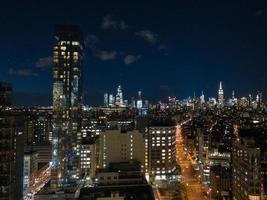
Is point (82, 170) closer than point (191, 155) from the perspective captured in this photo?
Yes

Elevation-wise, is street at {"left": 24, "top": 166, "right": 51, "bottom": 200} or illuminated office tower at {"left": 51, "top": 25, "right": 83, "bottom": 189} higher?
illuminated office tower at {"left": 51, "top": 25, "right": 83, "bottom": 189}

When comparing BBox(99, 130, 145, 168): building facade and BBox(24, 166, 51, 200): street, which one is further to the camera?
BBox(99, 130, 145, 168): building facade

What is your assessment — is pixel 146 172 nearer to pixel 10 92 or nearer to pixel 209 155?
pixel 209 155

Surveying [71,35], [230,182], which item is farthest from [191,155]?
[71,35]

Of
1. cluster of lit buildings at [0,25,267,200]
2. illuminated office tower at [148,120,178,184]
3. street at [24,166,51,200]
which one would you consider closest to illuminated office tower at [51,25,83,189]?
cluster of lit buildings at [0,25,267,200]

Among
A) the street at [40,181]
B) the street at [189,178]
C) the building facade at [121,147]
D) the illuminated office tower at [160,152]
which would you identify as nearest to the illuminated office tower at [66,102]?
the street at [40,181]

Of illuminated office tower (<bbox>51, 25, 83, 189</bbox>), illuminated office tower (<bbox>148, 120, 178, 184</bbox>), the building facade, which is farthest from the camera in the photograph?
the building facade

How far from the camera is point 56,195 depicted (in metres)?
20.4

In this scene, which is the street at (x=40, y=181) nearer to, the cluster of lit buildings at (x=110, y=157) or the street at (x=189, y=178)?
the cluster of lit buildings at (x=110, y=157)

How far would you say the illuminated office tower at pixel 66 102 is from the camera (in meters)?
27.5

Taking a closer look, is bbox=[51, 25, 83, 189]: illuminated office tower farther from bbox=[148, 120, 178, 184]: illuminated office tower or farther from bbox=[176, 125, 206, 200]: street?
bbox=[176, 125, 206, 200]: street

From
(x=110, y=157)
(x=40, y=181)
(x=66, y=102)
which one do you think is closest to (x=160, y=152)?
(x=110, y=157)

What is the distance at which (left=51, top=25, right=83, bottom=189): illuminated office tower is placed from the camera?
90.3 feet

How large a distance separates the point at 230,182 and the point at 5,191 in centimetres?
1532
